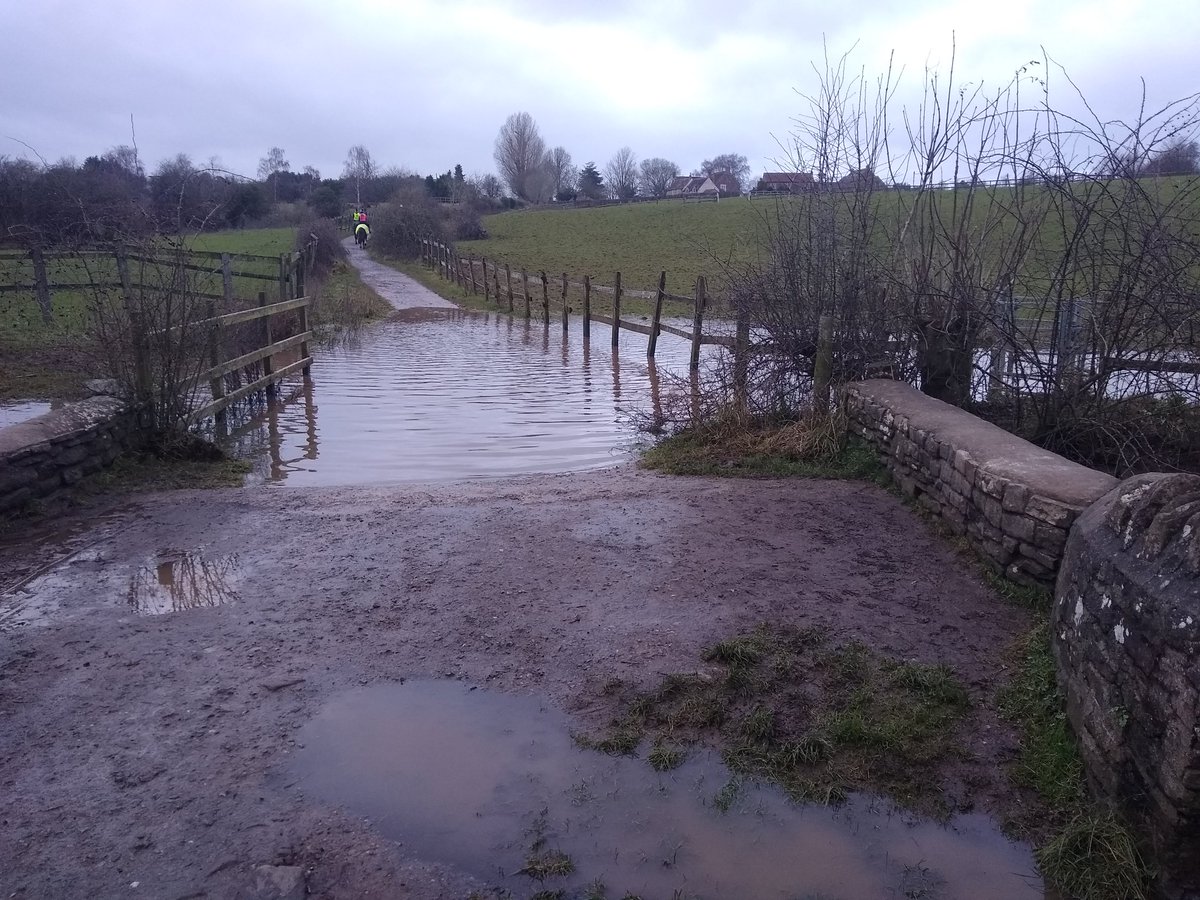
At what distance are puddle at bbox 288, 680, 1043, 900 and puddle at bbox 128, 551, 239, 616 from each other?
177 cm

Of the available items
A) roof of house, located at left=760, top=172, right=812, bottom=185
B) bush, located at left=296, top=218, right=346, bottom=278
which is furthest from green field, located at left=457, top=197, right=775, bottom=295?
roof of house, located at left=760, top=172, right=812, bottom=185

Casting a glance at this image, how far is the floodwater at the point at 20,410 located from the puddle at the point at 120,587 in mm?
4400

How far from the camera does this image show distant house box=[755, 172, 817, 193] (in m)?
9.95

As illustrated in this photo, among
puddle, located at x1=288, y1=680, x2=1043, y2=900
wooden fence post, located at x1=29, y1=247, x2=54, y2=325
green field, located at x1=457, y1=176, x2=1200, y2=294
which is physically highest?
green field, located at x1=457, y1=176, x2=1200, y2=294

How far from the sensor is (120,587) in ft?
18.5

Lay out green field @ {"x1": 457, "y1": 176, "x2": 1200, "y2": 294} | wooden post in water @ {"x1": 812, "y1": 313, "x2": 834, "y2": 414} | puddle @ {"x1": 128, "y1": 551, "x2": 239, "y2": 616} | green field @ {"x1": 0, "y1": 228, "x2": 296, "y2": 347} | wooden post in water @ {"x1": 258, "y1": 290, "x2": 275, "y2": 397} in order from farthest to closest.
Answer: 1. wooden post in water @ {"x1": 258, "y1": 290, "x2": 275, "y2": 397}
2. green field @ {"x1": 0, "y1": 228, "x2": 296, "y2": 347}
3. wooden post in water @ {"x1": 812, "y1": 313, "x2": 834, "y2": 414}
4. green field @ {"x1": 457, "y1": 176, "x2": 1200, "y2": 294}
5. puddle @ {"x1": 128, "y1": 551, "x2": 239, "y2": 616}

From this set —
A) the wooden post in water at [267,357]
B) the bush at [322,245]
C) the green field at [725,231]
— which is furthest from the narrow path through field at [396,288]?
the wooden post in water at [267,357]

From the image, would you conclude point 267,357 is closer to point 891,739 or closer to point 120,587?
point 120,587

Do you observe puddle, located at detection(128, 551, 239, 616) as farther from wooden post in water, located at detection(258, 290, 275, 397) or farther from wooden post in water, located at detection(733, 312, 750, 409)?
wooden post in water, located at detection(258, 290, 275, 397)

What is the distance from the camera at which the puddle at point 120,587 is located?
5.28 metres

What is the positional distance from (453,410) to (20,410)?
197 inches

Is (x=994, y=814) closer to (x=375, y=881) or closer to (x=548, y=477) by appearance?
(x=375, y=881)

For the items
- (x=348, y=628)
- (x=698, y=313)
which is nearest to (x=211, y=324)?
(x=348, y=628)

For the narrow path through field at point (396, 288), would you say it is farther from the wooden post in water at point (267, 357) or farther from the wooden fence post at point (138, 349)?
the wooden fence post at point (138, 349)
